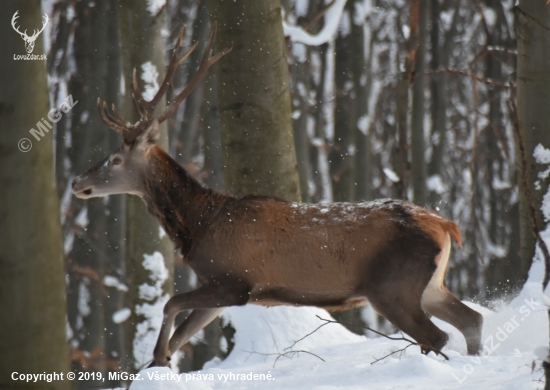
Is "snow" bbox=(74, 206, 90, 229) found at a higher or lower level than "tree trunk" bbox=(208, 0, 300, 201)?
lower

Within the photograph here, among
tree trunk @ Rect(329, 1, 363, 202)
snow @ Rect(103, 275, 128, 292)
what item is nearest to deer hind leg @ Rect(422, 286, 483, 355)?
tree trunk @ Rect(329, 1, 363, 202)

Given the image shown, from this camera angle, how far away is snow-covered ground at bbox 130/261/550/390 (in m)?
4.63

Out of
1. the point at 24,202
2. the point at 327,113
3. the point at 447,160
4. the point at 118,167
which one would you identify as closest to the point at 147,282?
the point at 118,167

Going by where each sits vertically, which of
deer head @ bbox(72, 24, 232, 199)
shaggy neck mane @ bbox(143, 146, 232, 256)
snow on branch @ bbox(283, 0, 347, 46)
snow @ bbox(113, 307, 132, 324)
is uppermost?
snow on branch @ bbox(283, 0, 347, 46)

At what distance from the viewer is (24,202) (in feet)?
13.7

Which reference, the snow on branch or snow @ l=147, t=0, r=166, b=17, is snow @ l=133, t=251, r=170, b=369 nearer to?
snow @ l=147, t=0, r=166, b=17

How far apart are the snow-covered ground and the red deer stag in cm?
40

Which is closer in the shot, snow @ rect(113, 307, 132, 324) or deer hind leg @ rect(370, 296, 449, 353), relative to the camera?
deer hind leg @ rect(370, 296, 449, 353)

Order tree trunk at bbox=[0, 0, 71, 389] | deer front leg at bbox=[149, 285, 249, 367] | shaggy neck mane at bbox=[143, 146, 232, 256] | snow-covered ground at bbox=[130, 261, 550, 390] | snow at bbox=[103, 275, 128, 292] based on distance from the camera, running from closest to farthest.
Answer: tree trunk at bbox=[0, 0, 71, 389]
snow-covered ground at bbox=[130, 261, 550, 390]
deer front leg at bbox=[149, 285, 249, 367]
shaggy neck mane at bbox=[143, 146, 232, 256]
snow at bbox=[103, 275, 128, 292]

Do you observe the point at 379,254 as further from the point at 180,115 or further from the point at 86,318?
→ the point at 180,115

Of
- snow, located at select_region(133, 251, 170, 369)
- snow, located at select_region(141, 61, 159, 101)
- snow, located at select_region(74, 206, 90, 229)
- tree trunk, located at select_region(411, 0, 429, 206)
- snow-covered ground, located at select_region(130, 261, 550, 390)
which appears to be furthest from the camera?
snow, located at select_region(74, 206, 90, 229)

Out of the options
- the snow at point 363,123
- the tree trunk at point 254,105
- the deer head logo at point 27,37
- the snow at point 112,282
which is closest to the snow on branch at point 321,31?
the snow at point 363,123

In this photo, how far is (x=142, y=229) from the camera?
9117 millimetres

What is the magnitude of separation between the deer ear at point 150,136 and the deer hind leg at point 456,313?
264cm
